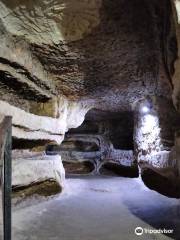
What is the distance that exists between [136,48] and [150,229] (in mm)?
1823

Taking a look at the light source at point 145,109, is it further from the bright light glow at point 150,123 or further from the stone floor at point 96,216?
the stone floor at point 96,216

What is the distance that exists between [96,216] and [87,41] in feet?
6.25

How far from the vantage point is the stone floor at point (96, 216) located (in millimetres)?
2307

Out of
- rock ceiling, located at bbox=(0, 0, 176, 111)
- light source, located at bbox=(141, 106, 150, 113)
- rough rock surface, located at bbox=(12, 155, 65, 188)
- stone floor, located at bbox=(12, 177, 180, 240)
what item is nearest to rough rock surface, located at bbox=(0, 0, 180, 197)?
rock ceiling, located at bbox=(0, 0, 176, 111)

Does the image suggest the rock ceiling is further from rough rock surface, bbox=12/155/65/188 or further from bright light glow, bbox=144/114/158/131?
bright light glow, bbox=144/114/158/131

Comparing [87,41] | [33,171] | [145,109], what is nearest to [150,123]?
[145,109]

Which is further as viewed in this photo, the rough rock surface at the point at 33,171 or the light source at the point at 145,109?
the light source at the point at 145,109

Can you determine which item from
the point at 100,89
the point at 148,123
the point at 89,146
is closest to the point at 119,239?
the point at 100,89

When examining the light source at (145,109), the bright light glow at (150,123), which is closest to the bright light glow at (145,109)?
the light source at (145,109)

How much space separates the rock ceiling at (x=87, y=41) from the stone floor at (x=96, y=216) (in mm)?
1579

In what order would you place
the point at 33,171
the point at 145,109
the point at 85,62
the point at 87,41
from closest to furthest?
the point at 87,41 → the point at 85,62 → the point at 33,171 → the point at 145,109

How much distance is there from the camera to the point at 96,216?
9.40 feet

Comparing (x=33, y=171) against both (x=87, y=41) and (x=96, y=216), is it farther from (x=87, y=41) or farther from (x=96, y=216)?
(x=87, y=41)

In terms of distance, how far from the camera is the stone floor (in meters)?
2.31
